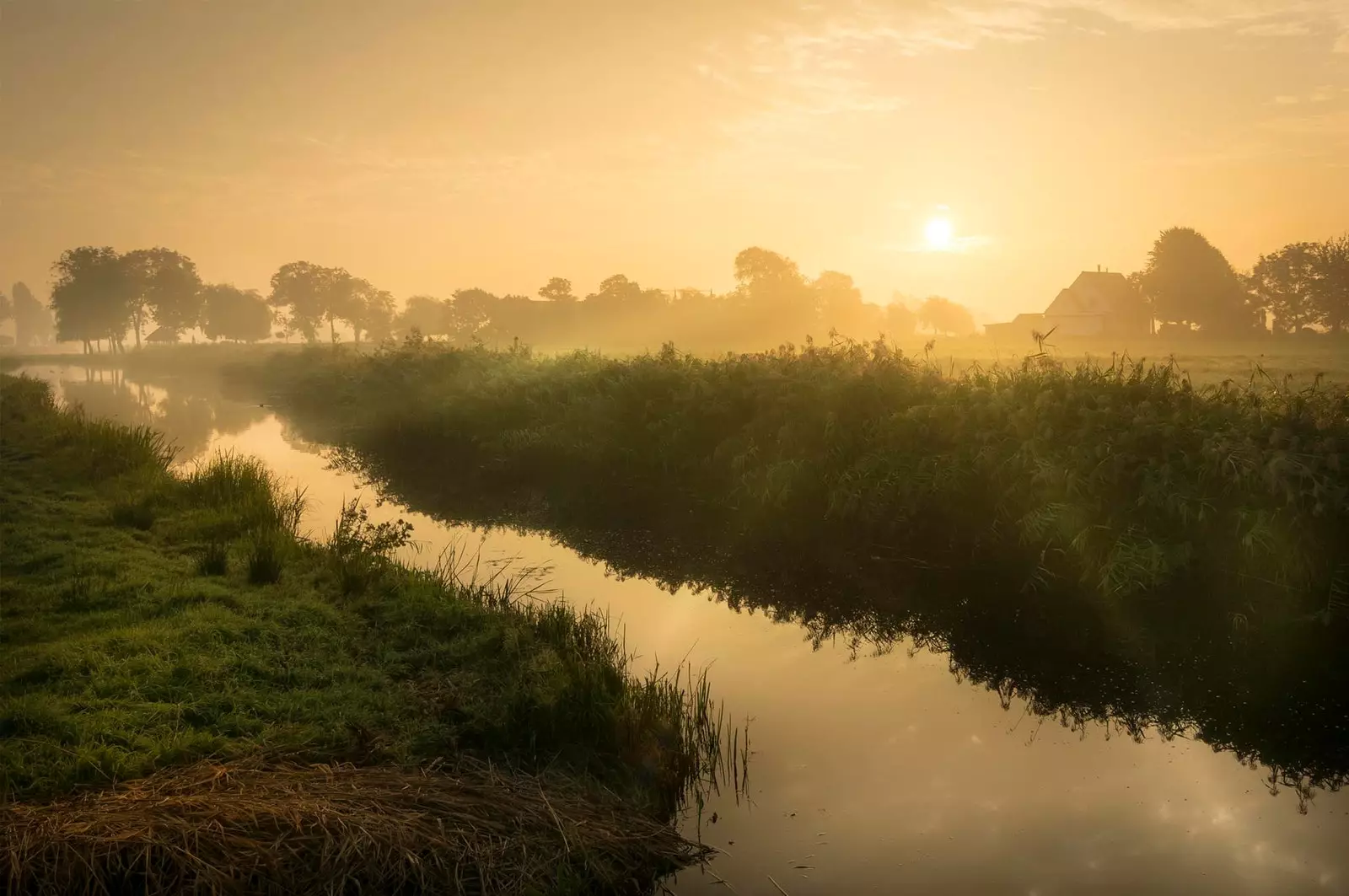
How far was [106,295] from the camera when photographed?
9112 centimetres

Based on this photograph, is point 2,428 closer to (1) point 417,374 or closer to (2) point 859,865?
(1) point 417,374

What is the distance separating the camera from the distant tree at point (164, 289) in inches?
3883

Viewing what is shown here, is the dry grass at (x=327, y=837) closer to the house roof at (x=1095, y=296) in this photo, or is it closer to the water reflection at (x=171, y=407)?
the water reflection at (x=171, y=407)

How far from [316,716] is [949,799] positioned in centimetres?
519

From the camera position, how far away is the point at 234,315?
108 metres

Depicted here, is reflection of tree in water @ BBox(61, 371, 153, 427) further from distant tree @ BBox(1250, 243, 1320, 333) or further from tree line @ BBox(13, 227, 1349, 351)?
distant tree @ BBox(1250, 243, 1320, 333)

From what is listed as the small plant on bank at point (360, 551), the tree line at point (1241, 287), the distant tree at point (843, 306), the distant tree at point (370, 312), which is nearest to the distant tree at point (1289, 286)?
the tree line at point (1241, 287)

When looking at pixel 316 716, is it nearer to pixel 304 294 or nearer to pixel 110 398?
pixel 110 398

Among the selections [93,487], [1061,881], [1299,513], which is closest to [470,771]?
[1061,881]

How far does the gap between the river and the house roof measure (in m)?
67.0

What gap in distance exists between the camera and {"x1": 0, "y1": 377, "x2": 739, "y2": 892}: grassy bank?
200 inches

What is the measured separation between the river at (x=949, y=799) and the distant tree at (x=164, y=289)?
109 meters

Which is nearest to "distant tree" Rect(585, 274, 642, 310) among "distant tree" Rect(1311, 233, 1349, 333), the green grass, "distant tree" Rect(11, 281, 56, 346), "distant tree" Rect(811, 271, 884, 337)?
"distant tree" Rect(811, 271, 884, 337)

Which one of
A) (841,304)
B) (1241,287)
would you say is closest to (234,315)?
(841,304)
